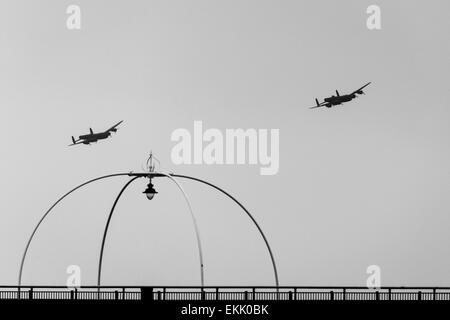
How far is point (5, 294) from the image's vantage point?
54.8m

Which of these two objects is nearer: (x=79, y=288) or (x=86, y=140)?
(x=79, y=288)

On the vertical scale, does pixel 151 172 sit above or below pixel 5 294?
above
